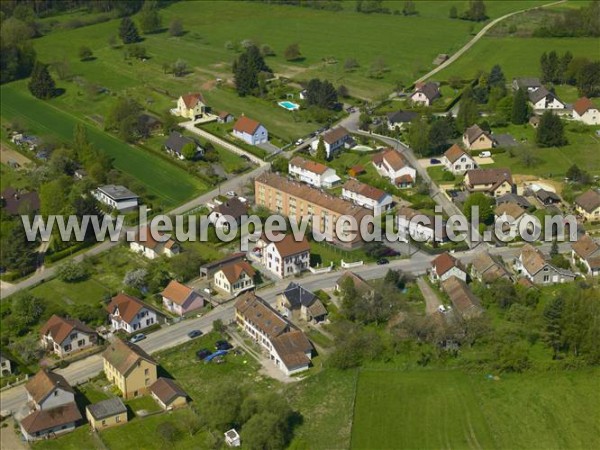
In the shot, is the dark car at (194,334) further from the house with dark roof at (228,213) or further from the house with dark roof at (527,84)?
the house with dark roof at (527,84)

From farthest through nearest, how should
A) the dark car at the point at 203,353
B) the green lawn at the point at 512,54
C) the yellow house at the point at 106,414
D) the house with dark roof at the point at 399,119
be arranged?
the green lawn at the point at 512,54
the house with dark roof at the point at 399,119
the dark car at the point at 203,353
the yellow house at the point at 106,414

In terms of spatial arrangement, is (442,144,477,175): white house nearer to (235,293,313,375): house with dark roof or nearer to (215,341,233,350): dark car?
(235,293,313,375): house with dark roof

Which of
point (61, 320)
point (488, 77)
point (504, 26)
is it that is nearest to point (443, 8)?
point (504, 26)

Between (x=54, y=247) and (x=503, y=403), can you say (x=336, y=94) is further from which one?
(x=503, y=403)

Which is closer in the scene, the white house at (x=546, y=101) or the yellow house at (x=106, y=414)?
the yellow house at (x=106, y=414)

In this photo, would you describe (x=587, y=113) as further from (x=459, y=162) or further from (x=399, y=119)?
(x=399, y=119)

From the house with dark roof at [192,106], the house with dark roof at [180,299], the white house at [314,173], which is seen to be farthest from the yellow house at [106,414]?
the house with dark roof at [192,106]

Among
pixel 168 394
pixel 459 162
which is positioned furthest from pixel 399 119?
pixel 168 394
